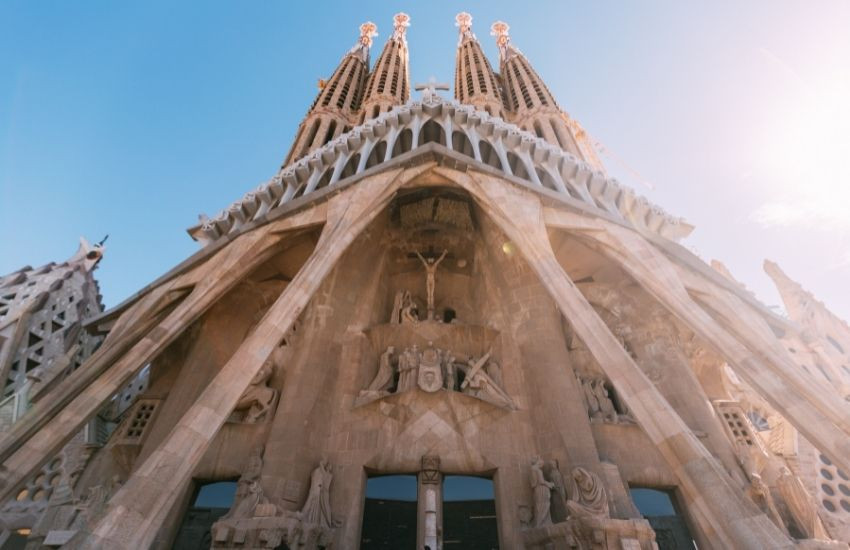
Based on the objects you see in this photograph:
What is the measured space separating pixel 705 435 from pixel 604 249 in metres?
4.74

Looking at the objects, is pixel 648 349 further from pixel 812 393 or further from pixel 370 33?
pixel 370 33

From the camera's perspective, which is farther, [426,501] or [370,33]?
[370,33]

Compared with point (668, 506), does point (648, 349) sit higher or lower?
higher

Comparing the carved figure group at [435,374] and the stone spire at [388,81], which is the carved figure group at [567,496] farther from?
the stone spire at [388,81]

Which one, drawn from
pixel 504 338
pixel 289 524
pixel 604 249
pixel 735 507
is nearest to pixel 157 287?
pixel 289 524

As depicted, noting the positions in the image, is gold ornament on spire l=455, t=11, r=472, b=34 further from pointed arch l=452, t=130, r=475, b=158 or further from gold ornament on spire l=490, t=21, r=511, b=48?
pointed arch l=452, t=130, r=475, b=158

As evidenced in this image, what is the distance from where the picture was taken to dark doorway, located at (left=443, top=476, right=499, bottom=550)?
884 centimetres

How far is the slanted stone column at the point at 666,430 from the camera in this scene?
485 centimetres

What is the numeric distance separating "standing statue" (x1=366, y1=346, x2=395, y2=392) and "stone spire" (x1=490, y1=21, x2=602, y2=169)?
1723 cm

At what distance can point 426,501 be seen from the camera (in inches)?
346

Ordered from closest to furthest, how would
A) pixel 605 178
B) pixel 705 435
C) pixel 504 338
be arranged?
pixel 705 435
pixel 504 338
pixel 605 178

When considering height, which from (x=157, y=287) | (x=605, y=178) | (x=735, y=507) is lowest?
(x=735, y=507)

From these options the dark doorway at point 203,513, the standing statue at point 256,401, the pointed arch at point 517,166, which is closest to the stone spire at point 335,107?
the pointed arch at point 517,166

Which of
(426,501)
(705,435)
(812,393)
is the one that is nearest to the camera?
(812,393)
